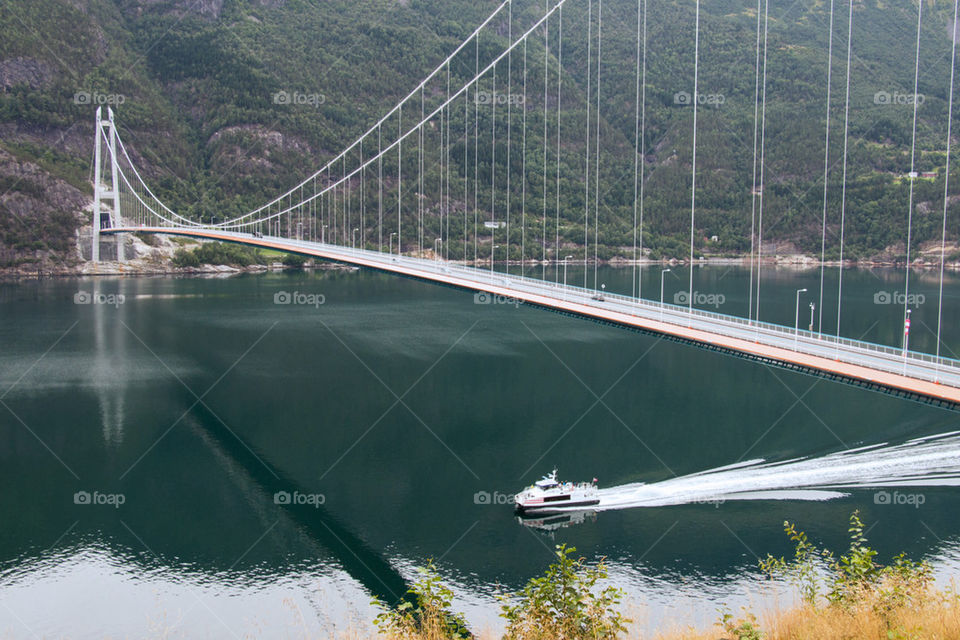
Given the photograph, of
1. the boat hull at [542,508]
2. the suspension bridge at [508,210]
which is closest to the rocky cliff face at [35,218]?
the suspension bridge at [508,210]

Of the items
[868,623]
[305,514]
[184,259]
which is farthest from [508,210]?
[868,623]

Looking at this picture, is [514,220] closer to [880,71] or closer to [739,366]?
[739,366]

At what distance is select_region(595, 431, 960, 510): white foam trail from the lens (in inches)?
803

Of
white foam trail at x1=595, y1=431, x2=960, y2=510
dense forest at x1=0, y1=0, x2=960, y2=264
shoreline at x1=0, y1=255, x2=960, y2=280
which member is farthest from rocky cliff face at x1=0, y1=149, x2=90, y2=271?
white foam trail at x1=595, y1=431, x2=960, y2=510

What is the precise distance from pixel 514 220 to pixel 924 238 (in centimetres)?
4465

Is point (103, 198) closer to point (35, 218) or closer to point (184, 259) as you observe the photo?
point (35, 218)

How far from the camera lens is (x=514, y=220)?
89.4 m

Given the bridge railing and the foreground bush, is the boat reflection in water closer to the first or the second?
the bridge railing

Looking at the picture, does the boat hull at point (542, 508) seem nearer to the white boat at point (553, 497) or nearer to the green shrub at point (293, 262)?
the white boat at point (553, 497)

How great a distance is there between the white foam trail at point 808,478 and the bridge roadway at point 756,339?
276 centimetres

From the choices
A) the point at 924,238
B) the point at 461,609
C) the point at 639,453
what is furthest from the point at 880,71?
the point at 461,609

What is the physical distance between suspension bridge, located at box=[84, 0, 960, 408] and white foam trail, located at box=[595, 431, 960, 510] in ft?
10.3

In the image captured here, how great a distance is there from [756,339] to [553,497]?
20.7ft

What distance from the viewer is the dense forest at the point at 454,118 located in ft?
287
